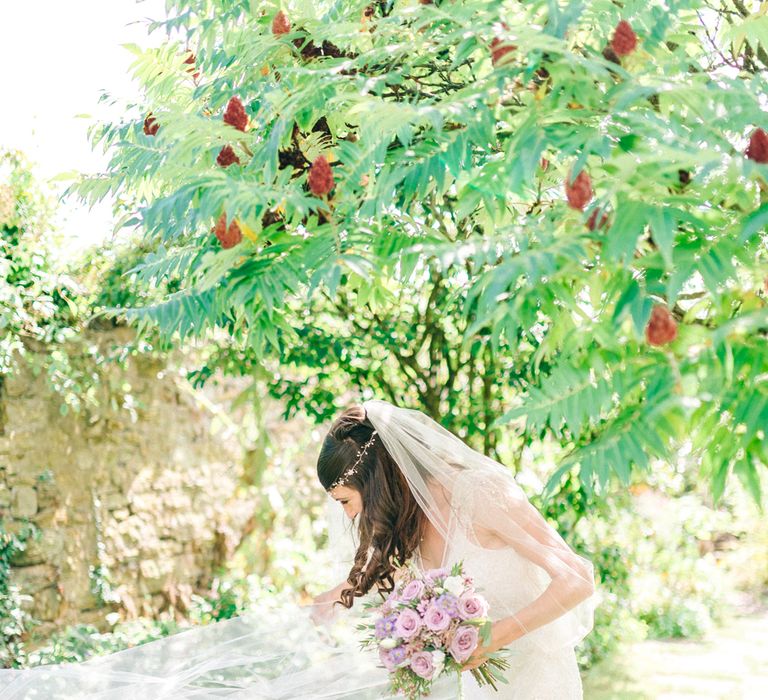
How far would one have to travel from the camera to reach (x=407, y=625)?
259cm

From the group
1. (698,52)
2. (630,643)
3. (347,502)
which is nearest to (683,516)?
(630,643)

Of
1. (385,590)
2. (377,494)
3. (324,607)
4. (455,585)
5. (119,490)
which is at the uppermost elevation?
(377,494)

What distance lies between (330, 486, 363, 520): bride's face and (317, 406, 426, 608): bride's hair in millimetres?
20

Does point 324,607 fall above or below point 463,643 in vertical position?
below

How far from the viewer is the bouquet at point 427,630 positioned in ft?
8.45

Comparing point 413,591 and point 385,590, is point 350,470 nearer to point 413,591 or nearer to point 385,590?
point 385,590

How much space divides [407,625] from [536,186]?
136 centimetres

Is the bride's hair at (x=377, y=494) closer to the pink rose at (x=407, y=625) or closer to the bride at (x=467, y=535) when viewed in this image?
the bride at (x=467, y=535)

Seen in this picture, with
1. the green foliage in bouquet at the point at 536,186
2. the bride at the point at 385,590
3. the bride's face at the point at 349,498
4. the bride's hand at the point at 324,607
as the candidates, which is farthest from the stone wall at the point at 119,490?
the green foliage in bouquet at the point at 536,186

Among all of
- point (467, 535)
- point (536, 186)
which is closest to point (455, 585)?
point (467, 535)

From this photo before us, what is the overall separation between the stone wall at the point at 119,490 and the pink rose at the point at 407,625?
400cm

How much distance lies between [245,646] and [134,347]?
9.91ft

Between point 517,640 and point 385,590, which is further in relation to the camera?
point 385,590

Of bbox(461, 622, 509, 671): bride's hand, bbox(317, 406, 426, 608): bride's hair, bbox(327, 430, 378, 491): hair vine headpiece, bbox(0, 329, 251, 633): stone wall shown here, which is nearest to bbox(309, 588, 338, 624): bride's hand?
bbox(317, 406, 426, 608): bride's hair
